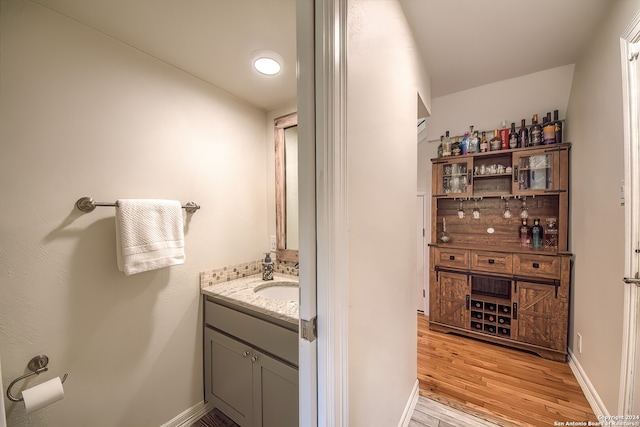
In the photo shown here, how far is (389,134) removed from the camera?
49.4 inches

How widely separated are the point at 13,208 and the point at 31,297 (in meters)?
0.39

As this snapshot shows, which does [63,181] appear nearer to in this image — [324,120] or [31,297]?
[31,297]

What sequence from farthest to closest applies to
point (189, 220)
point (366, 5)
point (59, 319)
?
point (189, 220) → point (59, 319) → point (366, 5)

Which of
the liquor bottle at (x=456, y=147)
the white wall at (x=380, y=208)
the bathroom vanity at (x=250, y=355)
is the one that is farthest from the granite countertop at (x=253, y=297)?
A: the liquor bottle at (x=456, y=147)

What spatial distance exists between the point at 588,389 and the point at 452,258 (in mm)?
1234

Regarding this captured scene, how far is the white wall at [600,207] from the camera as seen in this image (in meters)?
1.42

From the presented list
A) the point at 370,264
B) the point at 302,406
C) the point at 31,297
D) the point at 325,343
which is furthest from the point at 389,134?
the point at 31,297

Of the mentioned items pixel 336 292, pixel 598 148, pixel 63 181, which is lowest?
pixel 336 292

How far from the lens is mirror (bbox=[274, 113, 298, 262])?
206 cm

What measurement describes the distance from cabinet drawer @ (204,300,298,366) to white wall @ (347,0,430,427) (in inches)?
15.8

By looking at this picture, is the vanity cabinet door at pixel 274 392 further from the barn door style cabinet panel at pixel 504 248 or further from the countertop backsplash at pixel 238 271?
the barn door style cabinet panel at pixel 504 248

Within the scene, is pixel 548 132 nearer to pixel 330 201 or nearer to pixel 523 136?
pixel 523 136

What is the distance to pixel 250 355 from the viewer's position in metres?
1.41

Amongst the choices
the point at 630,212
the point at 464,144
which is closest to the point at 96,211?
the point at 630,212
